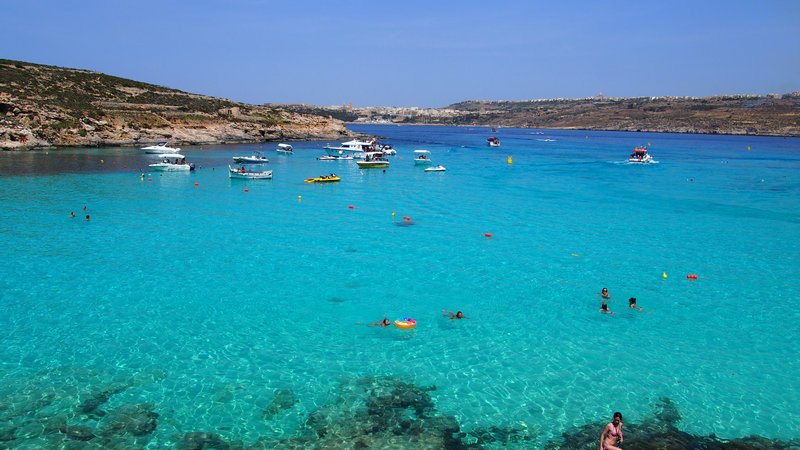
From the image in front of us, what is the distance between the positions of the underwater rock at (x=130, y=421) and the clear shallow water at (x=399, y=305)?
0.33 m

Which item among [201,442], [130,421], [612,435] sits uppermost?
[612,435]

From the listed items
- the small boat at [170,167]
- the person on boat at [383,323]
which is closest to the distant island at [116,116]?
the small boat at [170,167]

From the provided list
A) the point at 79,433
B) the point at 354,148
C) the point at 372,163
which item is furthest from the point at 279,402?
the point at 354,148

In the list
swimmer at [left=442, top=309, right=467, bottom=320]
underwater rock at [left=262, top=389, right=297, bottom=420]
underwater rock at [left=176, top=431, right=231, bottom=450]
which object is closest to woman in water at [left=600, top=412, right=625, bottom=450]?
underwater rock at [left=262, top=389, right=297, bottom=420]

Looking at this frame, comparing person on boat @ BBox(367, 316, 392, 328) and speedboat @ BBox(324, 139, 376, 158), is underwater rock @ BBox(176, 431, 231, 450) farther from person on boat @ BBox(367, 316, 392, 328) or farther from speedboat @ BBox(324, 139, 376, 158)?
speedboat @ BBox(324, 139, 376, 158)

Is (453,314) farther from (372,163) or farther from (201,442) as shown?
(372,163)

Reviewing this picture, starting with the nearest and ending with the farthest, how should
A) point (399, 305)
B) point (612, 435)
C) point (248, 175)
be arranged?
1. point (612, 435)
2. point (399, 305)
3. point (248, 175)

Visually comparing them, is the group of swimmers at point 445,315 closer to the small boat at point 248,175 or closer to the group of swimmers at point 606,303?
the group of swimmers at point 606,303

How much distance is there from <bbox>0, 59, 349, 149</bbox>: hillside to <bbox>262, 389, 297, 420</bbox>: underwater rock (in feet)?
250

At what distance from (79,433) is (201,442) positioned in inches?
122

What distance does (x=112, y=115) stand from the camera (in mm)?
91938

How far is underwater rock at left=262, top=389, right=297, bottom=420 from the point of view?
49.6ft

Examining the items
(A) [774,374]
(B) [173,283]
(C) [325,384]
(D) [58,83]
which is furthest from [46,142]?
(A) [774,374]

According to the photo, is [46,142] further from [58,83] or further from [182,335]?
[182,335]
